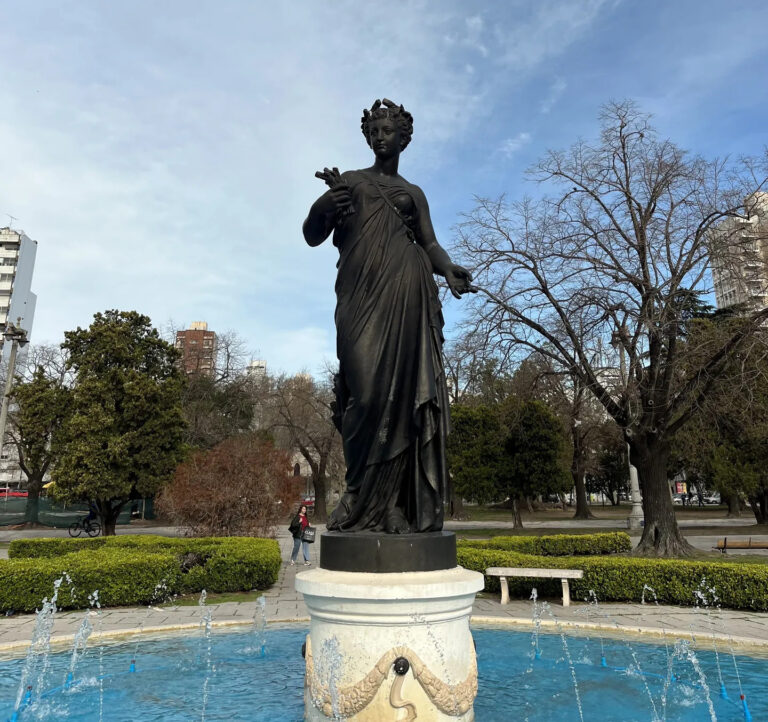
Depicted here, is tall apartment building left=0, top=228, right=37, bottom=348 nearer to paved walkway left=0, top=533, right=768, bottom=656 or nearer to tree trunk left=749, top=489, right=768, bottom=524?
paved walkway left=0, top=533, right=768, bottom=656

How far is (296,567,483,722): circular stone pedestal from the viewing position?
3.05m

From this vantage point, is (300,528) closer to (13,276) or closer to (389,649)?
(389,649)

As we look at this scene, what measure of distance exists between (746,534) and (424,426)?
2504 cm

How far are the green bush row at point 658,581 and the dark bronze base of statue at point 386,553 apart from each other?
701cm

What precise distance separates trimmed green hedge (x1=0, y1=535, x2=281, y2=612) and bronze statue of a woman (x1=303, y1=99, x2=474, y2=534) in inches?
278

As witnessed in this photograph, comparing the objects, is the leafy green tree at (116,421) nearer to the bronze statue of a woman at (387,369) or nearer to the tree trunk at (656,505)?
the tree trunk at (656,505)

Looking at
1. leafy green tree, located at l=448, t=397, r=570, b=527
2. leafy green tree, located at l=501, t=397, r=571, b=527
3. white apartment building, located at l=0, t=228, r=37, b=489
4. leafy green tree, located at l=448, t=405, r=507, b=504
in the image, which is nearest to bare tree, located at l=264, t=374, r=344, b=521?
leafy green tree, located at l=448, t=405, r=507, b=504

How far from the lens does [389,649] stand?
10.1ft

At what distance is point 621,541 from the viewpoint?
14211 mm

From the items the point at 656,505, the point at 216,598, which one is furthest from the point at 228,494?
the point at 656,505

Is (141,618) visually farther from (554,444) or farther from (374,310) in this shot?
(554,444)

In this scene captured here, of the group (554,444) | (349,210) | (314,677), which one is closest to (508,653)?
(314,677)

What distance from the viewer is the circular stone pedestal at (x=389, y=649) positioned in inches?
120

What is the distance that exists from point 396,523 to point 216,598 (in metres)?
7.44
